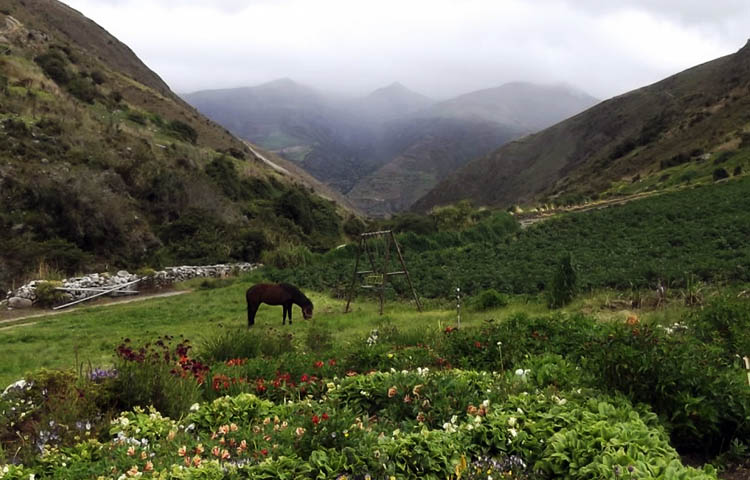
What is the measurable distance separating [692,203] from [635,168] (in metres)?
42.8

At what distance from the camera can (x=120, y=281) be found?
925 inches

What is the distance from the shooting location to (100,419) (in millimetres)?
5750

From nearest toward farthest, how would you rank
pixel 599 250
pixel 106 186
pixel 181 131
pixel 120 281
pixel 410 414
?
pixel 410 414
pixel 599 250
pixel 120 281
pixel 106 186
pixel 181 131

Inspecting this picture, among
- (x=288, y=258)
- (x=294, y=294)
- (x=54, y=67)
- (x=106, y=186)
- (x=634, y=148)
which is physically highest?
(x=54, y=67)

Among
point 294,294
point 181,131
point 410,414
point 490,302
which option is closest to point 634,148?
point 181,131

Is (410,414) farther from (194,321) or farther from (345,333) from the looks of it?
(194,321)

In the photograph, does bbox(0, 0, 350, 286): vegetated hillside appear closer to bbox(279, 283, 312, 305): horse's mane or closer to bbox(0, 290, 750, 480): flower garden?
bbox(279, 283, 312, 305): horse's mane

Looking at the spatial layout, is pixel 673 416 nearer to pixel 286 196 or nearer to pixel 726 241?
pixel 726 241

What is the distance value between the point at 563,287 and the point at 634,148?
79243mm

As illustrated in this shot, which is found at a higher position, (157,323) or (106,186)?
(106,186)

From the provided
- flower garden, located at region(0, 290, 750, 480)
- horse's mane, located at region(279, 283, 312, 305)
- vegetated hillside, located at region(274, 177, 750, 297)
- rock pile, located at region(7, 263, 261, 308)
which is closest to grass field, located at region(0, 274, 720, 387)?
horse's mane, located at region(279, 283, 312, 305)

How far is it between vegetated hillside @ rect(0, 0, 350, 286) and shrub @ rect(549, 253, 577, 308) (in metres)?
21.7

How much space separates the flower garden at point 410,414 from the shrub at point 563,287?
5.47 metres

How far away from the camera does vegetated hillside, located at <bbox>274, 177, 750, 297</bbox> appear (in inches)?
600
